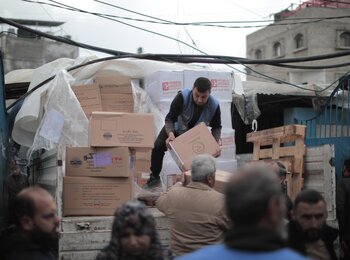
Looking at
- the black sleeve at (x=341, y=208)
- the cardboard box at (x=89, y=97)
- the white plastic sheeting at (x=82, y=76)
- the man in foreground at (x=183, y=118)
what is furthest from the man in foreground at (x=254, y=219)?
the white plastic sheeting at (x=82, y=76)

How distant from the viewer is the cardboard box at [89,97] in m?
6.62

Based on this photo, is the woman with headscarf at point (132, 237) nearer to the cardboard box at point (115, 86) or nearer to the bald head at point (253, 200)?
the bald head at point (253, 200)

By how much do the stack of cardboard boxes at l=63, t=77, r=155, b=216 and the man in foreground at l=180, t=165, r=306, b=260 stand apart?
313 cm

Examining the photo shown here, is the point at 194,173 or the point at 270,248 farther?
the point at 194,173

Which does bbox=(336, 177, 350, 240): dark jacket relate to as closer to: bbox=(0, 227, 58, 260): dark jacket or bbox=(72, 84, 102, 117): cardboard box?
bbox=(0, 227, 58, 260): dark jacket

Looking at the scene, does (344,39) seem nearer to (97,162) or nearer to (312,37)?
(312,37)

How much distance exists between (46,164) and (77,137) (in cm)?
51

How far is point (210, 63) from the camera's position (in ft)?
29.7

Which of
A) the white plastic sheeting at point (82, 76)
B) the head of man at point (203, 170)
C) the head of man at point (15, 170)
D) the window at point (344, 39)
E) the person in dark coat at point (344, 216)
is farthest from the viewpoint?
the window at point (344, 39)

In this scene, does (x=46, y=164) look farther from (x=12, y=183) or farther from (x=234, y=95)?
(x=234, y=95)

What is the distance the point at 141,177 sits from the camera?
19.6 feet

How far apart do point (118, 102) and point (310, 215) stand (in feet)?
13.9

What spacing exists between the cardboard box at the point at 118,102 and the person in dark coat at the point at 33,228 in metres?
4.14

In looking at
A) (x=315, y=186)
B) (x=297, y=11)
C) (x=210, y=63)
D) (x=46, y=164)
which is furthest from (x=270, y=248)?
(x=297, y=11)
